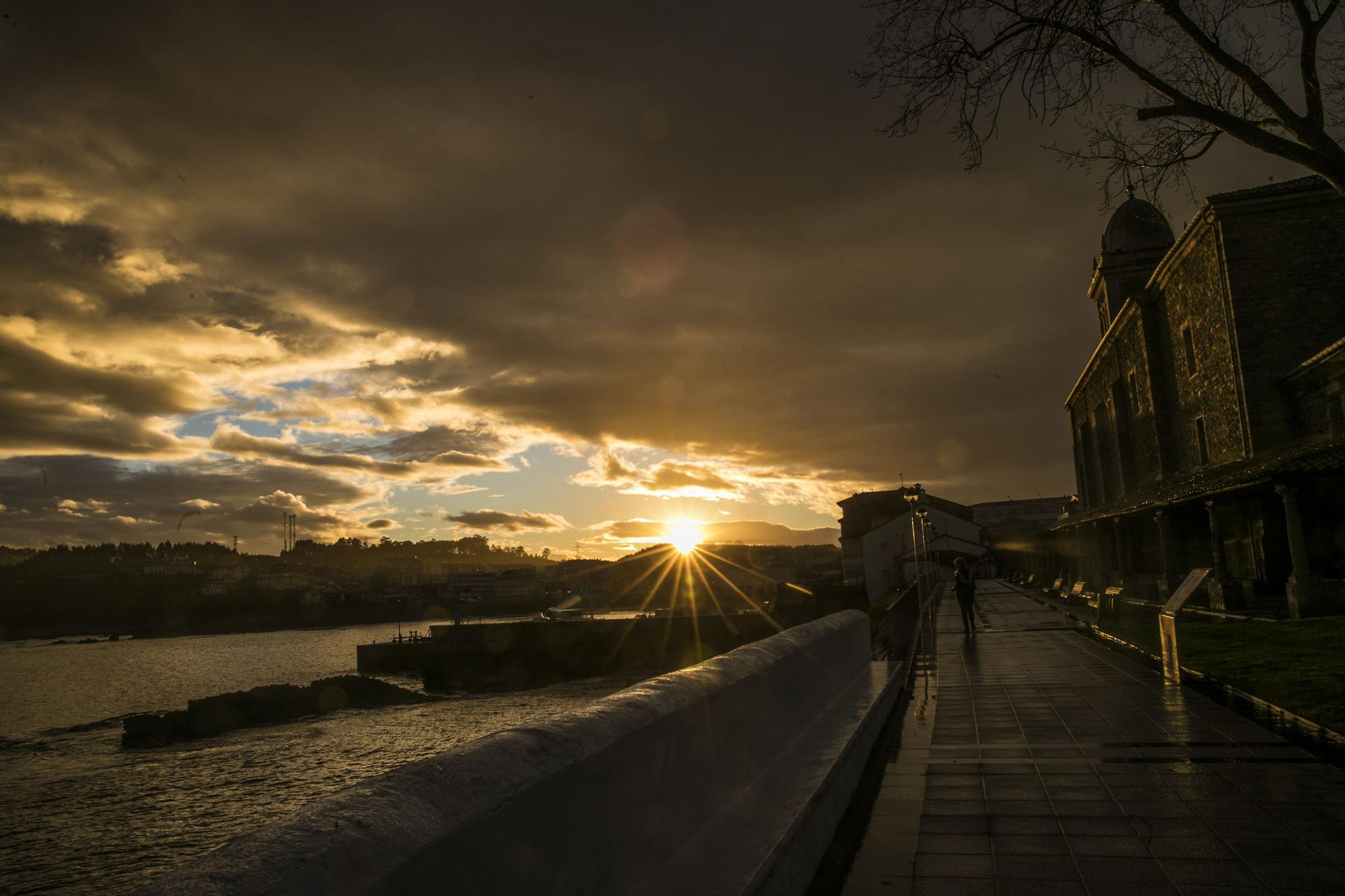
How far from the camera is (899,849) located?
4086 millimetres

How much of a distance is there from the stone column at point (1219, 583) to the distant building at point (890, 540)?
→ 27.6 metres

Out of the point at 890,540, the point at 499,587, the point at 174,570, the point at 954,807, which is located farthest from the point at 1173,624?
the point at 174,570

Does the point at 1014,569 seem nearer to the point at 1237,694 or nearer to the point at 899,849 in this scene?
the point at 1237,694

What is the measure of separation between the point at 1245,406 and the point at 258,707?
40.7 metres

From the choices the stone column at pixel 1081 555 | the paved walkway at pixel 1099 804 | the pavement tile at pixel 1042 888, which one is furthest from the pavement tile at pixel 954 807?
the stone column at pixel 1081 555

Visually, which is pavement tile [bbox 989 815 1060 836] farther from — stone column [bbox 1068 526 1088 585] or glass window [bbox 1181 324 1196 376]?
stone column [bbox 1068 526 1088 585]

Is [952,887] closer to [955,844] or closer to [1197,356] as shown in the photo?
[955,844]

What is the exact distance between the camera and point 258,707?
3972cm

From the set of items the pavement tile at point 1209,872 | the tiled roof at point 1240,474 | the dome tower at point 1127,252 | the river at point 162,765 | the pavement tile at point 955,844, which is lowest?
the river at point 162,765

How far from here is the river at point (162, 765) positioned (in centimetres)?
2153

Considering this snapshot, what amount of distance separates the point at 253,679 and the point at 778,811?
6569cm

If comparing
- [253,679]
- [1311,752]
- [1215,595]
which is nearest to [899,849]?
[1311,752]

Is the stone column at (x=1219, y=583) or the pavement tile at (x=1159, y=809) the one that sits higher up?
the stone column at (x=1219, y=583)

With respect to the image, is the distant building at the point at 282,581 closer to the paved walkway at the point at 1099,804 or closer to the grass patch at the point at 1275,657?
the grass patch at the point at 1275,657
